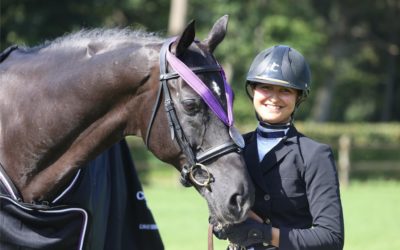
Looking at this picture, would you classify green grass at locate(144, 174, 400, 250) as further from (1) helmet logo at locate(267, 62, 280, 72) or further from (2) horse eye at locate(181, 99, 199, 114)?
(2) horse eye at locate(181, 99, 199, 114)

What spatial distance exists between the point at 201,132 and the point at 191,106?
0.12 meters

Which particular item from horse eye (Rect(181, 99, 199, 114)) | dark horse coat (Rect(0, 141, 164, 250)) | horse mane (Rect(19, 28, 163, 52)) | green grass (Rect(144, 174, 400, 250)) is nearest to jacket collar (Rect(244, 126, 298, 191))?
horse eye (Rect(181, 99, 199, 114))

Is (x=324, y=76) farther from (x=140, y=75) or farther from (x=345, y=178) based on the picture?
(x=140, y=75)

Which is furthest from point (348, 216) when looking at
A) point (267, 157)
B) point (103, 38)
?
point (103, 38)

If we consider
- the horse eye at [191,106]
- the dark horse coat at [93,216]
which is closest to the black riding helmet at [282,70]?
the horse eye at [191,106]

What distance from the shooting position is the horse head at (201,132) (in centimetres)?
300

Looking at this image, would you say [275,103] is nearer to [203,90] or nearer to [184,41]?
[203,90]

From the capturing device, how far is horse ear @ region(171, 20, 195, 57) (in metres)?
3.07

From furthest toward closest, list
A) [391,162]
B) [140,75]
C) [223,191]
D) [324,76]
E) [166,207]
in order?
[324,76] → [391,162] → [166,207] → [140,75] → [223,191]

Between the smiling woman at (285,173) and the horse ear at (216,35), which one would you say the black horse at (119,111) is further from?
the smiling woman at (285,173)

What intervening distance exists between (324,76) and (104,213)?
3437 cm

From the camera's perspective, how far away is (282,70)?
329cm

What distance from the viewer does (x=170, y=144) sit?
318 cm

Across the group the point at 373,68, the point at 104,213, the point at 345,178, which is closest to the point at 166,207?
the point at 345,178
